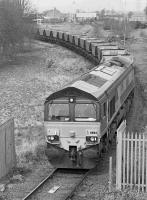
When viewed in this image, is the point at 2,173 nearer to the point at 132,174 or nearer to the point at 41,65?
the point at 132,174

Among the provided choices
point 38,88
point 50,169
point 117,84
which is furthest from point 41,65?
point 50,169

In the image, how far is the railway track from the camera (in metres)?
12.2

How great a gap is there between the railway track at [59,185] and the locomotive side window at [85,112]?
160 cm

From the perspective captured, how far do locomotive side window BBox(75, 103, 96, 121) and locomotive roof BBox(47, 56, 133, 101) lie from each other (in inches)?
12.6

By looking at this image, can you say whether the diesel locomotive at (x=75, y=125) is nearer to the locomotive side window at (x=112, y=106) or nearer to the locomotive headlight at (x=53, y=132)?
the locomotive headlight at (x=53, y=132)

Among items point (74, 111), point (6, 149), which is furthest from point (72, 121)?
point (6, 149)

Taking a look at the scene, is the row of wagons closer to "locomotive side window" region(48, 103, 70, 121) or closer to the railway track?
"locomotive side window" region(48, 103, 70, 121)

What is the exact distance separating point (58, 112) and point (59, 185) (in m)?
2.20

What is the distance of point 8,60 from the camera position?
40.2m

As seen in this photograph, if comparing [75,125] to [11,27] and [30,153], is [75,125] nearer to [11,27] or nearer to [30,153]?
[30,153]

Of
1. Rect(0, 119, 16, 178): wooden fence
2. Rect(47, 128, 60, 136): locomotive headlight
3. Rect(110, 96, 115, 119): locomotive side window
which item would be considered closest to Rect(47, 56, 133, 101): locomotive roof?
Rect(110, 96, 115, 119): locomotive side window

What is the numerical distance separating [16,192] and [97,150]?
9.00 ft

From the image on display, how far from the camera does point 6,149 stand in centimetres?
1395

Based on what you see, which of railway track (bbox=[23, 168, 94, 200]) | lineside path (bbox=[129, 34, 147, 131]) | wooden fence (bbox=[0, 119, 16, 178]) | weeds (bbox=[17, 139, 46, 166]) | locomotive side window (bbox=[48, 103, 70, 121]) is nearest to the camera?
railway track (bbox=[23, 168, 94, 200])
